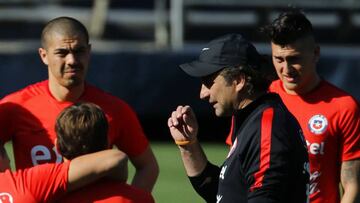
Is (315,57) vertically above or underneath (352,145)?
above

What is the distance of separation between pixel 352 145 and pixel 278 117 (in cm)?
162

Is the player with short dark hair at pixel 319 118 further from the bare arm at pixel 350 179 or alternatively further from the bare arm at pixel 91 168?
the bare arm at pixel 91 168

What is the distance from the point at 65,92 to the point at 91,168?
197cm

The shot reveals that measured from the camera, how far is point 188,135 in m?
5.95

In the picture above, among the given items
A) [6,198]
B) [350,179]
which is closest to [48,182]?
[6,198]

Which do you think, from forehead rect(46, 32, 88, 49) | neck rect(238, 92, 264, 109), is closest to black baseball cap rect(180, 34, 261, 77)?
neck rect(238, 92, 264, 109)

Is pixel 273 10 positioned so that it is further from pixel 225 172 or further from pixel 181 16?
pixel 225 172

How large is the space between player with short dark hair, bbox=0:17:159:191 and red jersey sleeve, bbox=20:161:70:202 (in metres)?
1.58

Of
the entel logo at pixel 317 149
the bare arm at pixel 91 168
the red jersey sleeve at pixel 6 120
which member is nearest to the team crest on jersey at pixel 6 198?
the bare arm at pixel 91 168

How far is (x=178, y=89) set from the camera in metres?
15.2

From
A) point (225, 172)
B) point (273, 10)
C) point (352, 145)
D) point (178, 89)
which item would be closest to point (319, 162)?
point (352, 145)

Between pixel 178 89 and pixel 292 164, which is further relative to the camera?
pixel 178 89

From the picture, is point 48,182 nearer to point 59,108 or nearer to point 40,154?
point 40,154

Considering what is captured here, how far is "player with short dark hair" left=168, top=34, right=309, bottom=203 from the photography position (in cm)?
515
